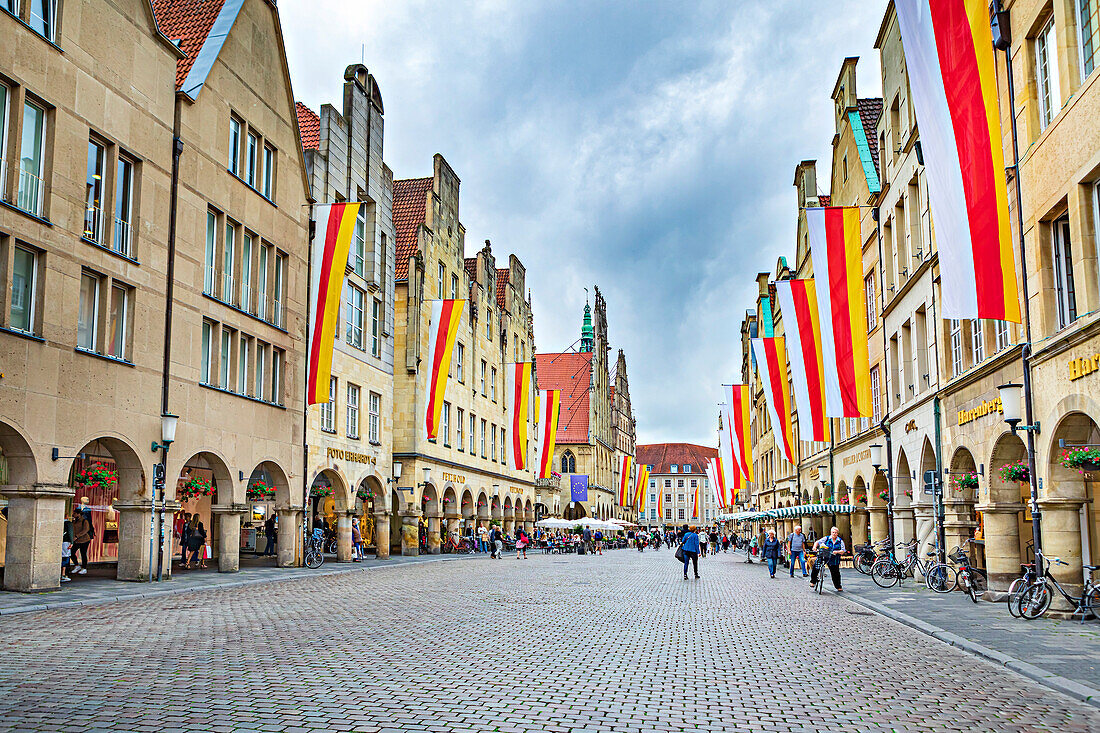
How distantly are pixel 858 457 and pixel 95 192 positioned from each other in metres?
26.8

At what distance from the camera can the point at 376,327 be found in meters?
39.4

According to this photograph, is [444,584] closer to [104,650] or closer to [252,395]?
[252,395]

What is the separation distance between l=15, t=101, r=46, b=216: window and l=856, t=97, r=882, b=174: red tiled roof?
25.3 metres

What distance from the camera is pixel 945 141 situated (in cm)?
1554

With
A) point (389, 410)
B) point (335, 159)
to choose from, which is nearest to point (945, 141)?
point (335, 159)

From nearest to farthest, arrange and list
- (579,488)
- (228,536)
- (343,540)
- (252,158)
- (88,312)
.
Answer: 1. (88,312)
2. (228,536)
3. (252,158)
4. (343,540)
5. (579,488)

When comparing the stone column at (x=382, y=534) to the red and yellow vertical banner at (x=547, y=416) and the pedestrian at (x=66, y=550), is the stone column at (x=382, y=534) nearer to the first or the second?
the pedestrian at (x=66, y=550)

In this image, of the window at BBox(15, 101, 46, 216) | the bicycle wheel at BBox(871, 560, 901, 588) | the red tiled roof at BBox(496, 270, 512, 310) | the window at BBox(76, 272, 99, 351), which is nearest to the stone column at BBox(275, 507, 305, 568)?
the window at BBox(76, 272, 99, 351)

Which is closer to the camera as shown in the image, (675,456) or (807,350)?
Answer: (807,350)

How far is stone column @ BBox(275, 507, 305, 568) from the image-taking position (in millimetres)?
29797

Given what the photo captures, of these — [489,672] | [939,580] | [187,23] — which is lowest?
[939,580]

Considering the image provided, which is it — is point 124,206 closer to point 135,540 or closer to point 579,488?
point 135,540

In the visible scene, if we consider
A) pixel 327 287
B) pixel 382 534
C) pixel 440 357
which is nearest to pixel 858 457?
pixel 440 357

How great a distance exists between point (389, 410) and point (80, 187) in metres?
20.8
